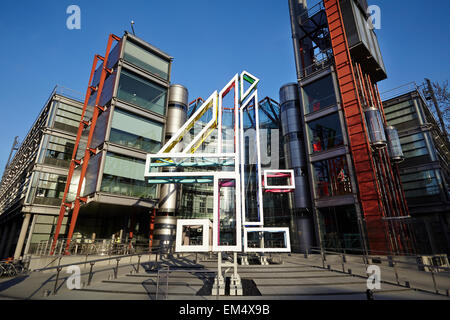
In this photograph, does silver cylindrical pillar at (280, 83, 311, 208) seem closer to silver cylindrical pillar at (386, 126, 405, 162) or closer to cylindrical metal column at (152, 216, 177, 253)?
silver cylindrical pillar at (386, 126, 405, 162)

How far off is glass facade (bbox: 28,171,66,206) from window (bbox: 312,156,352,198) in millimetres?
29076

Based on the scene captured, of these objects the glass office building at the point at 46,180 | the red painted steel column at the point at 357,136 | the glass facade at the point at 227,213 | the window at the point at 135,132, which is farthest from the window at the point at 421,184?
the glass office building at the point at 46,180

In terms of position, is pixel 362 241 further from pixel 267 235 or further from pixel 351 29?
pixel 351 29

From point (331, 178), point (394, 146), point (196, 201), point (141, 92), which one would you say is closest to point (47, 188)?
point (141, 92)

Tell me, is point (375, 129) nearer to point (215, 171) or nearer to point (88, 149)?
point (215, 171)

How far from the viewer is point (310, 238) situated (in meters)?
24.9

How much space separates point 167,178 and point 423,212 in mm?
31267

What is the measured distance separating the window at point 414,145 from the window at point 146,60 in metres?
32.3

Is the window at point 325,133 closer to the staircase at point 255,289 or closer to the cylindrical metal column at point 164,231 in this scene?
the staircase at point 255,289

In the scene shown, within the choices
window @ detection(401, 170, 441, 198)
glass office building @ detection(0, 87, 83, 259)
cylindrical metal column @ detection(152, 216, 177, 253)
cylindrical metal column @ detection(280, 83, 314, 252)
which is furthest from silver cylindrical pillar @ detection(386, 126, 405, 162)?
glass office building @ detection(0, 87, 83, 259)

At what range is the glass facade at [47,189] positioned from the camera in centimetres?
2409

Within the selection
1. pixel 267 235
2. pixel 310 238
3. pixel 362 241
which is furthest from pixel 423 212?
pixel 267 235

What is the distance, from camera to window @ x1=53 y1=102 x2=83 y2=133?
91.2 ft

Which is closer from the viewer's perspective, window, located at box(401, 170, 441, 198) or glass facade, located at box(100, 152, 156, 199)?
glass facade, located at box(100, 152, 156, 199)
